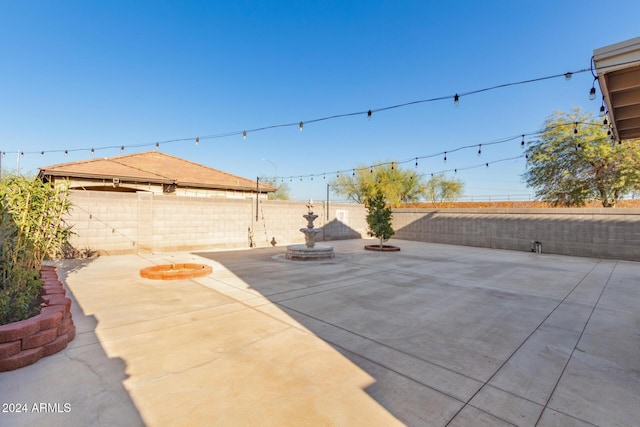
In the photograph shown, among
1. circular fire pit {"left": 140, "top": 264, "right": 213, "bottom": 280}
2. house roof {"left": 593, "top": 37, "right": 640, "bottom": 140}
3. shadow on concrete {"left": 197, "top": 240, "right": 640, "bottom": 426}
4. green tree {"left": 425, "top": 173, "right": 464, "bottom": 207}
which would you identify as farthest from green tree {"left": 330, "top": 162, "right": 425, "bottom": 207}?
house roof {"left": 593, "top": 37, "right": 640, "bottom": 140}

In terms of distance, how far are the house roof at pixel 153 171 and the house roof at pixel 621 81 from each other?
50.1 feet

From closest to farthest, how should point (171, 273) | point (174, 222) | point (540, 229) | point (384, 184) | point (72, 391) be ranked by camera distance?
point (72, 391) < point (171, 273) < point (174, 222) < point (540, 229) < point (384, 184)

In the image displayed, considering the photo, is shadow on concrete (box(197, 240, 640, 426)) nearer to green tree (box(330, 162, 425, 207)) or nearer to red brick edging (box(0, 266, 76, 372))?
red brick edging (box(0, 266, 76, 372))

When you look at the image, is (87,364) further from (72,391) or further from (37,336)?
(37,336)

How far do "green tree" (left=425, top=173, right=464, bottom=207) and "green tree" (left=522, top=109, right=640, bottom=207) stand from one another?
65.3 feet

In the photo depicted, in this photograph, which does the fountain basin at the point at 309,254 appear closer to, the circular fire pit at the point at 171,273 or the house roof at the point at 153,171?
the circular fire pit at the point at 171,273

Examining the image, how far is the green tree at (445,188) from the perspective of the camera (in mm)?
37906

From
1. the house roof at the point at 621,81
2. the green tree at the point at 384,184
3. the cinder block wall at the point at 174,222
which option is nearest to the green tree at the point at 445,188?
the green tree at the point at 384,184

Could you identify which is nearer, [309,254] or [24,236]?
[24,236]

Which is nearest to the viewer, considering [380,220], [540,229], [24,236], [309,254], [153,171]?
[24,236]

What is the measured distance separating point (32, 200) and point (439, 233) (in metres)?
16.8

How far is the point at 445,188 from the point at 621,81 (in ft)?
125

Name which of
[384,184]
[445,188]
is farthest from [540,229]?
[445,188]

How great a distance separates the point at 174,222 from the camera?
11.4 m
